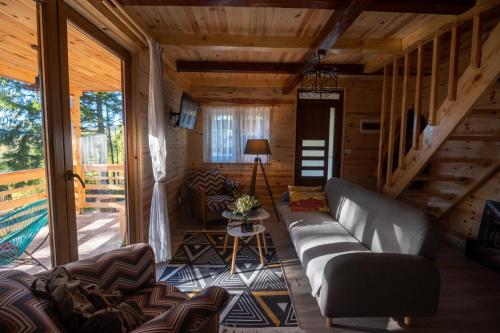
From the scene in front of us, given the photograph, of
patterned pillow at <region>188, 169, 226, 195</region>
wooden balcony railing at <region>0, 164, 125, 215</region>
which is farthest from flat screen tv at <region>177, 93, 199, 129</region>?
wooden balcony railing at <region>0, 164, 125, 215</region>

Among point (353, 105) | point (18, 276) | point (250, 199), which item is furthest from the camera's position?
point (353, 105)

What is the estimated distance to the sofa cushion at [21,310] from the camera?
794 mm

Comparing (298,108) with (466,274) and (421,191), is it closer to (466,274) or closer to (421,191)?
(421,191)

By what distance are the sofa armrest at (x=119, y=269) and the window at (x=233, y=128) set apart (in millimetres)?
3388

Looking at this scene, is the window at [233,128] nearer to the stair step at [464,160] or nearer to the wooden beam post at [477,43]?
the stair step at [464,160]

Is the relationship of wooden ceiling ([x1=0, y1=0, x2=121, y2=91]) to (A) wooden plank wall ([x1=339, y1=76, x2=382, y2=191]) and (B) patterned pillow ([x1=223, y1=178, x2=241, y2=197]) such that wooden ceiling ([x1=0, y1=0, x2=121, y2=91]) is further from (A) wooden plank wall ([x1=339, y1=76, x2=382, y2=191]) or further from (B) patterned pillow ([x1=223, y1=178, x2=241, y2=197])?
(A) wooden plank wall ([x1=339, y1=76, x2=382, y2=191])

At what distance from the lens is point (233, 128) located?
4.86 metres

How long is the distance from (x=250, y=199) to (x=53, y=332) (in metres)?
2.11

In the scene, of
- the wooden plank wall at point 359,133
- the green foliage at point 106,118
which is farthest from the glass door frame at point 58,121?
the wooden plank wall at point 359,133

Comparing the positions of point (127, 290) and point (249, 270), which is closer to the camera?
point (127, 290)

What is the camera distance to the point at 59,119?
1.62m

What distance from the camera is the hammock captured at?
4.50 ft

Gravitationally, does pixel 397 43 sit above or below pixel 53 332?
above

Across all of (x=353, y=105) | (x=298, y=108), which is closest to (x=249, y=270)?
(x=298, y=108)
